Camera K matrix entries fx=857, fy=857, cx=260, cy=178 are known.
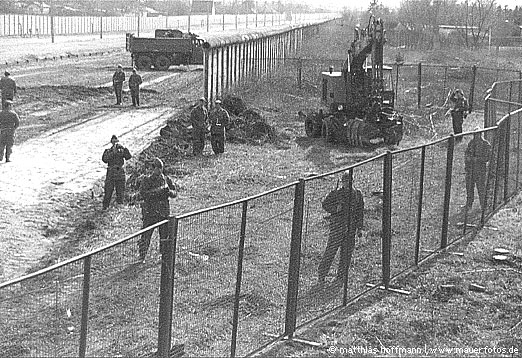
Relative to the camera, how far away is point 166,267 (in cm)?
709

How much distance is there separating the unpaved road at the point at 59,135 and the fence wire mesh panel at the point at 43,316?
5.93m

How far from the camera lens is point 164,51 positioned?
151ft

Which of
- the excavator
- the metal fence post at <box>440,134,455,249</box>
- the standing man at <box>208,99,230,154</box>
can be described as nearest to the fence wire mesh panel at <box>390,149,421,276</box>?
the metal fence post at <box>440,134,455,249</box>

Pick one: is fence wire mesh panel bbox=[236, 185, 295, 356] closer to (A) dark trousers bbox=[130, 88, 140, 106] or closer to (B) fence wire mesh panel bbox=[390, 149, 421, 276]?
(B) fence wire mesh panel bbox=[390, 149, 421, 276]

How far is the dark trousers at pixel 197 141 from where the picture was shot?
73.5 ft

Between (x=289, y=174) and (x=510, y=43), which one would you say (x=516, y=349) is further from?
(x=510, y=43)

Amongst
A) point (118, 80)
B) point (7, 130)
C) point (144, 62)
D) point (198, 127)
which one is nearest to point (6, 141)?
point (7, 130)

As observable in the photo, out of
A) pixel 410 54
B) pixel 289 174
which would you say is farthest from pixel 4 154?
pixel 410 54

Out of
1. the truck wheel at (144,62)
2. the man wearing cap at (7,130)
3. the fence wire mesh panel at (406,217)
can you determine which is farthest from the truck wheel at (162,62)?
the fence wire mesh panel at (406,217)

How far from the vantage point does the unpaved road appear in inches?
561

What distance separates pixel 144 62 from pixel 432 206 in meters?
35.1

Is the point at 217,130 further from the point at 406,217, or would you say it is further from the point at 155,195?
the point at 406,217

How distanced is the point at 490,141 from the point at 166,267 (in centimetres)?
956

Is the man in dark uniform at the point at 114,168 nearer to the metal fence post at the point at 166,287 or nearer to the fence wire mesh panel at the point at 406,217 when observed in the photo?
the fence wire mesh panel at the point at 406,217
